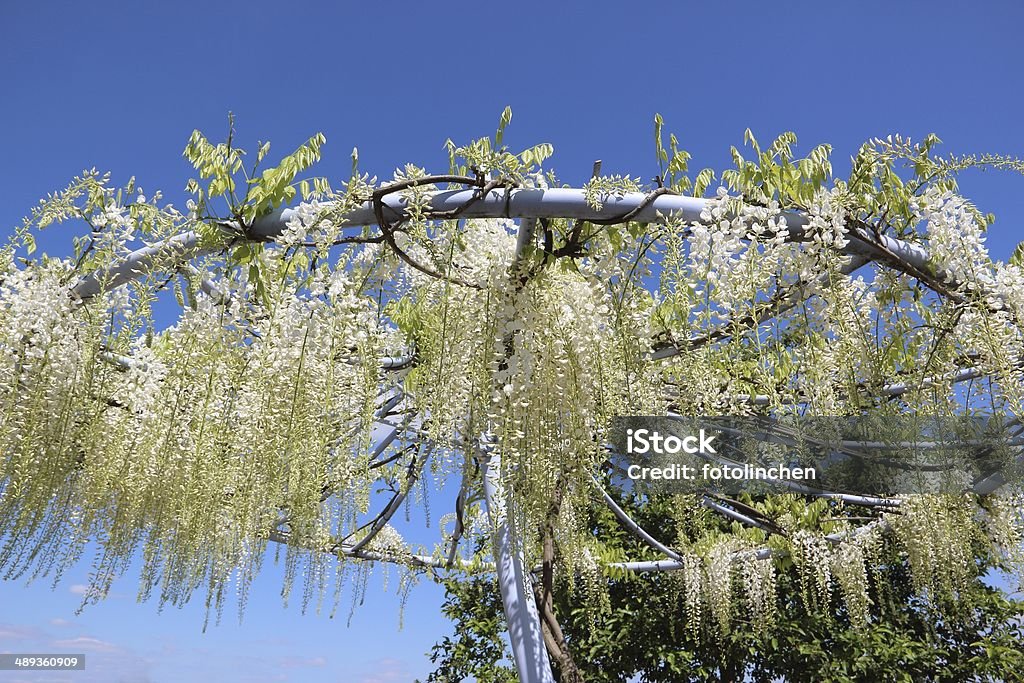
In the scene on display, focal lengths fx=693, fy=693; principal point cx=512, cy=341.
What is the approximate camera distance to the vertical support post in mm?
2621

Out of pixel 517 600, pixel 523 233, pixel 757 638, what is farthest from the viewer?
pixel 757 638

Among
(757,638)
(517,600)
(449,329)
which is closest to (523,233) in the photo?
(449,329)

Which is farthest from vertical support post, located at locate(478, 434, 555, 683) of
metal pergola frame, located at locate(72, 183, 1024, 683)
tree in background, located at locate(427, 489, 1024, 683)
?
tree in background, located at locate(427, 489, 1024, 683)

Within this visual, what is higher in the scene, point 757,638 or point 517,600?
point 517,600

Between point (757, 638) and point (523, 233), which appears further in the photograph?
point (757, 638)

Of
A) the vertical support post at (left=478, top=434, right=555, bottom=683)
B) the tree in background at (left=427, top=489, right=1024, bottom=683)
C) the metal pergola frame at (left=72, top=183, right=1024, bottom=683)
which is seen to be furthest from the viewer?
the tree in background at (left=427, top=489, right=1024, bottom=683)

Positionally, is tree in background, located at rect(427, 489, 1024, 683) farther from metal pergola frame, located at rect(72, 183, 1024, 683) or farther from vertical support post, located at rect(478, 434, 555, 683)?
metal pergola frame, located at rect(72, 183, 1024, 683)

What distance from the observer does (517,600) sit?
281 cm

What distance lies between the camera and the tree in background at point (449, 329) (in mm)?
1961

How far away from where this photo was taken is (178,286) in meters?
2.20

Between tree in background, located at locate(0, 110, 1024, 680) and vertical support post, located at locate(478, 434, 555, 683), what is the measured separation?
0.02 metres

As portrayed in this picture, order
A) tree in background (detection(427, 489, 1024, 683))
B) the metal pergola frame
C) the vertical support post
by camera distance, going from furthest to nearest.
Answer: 1. tree in background (detection(427, 489, 1024, 683))
2. the vertical support post
3. the metal pergola frame

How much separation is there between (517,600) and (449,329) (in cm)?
125

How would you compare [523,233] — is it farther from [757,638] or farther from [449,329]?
[757,638]
